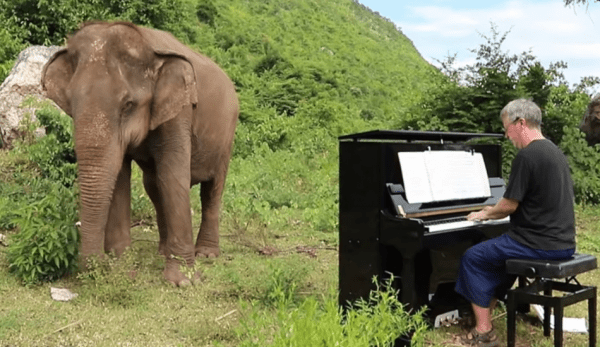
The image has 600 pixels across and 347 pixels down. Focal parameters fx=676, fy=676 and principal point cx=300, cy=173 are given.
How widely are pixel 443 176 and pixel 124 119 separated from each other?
10.0ft

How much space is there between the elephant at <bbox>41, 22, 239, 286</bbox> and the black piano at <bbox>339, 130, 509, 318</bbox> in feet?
6.79

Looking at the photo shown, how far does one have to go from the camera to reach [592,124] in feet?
55.2

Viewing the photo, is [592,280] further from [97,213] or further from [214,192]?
[97,213]

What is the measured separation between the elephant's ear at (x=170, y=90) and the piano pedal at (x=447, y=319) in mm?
3223

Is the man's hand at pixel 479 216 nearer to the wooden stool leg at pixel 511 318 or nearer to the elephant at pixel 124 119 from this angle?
the wooden stool leg at pixel 511 318

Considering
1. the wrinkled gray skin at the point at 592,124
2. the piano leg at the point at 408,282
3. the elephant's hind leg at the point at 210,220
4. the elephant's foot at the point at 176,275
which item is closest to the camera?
the piano leg at the point at 408,282

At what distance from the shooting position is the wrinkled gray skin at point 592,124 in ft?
54.9

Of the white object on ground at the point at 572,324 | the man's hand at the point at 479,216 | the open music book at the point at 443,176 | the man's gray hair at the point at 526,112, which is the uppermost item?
the man's gray hair at the point at 526,112

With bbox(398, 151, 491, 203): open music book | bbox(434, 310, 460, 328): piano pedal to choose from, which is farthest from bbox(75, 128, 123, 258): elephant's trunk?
bbox(434, 310, 460, 328): piano pedal

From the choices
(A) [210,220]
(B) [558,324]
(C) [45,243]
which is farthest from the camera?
(A) [210,220]

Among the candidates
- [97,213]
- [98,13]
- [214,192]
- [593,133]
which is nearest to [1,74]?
[98,13]

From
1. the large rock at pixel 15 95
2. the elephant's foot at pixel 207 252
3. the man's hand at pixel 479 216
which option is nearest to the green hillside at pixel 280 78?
the elephant's foot at pixel 207 252

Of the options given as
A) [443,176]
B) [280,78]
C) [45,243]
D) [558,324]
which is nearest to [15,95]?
[45,243]

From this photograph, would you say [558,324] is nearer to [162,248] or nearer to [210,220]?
[162,248]
